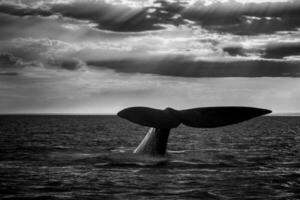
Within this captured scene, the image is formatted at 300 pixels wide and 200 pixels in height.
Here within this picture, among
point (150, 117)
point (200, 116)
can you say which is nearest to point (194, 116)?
point (200, 116)

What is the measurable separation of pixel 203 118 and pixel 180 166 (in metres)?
4.58

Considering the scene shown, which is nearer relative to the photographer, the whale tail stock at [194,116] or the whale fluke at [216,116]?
the whale tail stock at [194,116]

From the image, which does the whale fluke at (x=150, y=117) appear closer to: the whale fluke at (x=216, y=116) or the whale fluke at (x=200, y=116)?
the whale fluke at (x=200, y=116)

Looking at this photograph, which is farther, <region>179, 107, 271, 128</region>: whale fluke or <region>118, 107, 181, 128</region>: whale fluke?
<region>179, 107, 271, 128</region>: whale fluke

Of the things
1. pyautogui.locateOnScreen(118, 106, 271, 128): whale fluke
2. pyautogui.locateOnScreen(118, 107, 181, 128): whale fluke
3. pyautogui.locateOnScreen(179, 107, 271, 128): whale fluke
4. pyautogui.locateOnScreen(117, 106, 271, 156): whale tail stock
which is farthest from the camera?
pyautogui.locateOnScreen(179, 107, 271, 128): whale fluke

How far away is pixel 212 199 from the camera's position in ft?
34.7

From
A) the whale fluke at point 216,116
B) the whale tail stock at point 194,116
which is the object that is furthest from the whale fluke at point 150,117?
the whale fluke at point 216,116

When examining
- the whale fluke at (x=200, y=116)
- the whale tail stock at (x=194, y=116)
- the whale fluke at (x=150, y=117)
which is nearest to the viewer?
the whale fluke at (x=150, y=117)

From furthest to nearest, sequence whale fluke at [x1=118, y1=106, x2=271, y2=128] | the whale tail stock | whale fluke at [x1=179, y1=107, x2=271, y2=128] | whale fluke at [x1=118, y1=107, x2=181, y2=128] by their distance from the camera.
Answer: whale fluke at [x1=179, y1=107, x2=271, y2=128] → whale fluke at [x1=118, y1=106, x2=271, y2=128] → the whale tail stock → whale fluke at [x1=118, y1=107, x2=181, y2=128]

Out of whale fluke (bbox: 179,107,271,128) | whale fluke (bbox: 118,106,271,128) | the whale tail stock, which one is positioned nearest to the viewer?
the whale tail stock

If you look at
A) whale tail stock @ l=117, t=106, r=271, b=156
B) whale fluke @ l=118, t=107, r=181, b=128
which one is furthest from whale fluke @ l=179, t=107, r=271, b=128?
whale fluke @ l=118, t=107, r=181, b=128

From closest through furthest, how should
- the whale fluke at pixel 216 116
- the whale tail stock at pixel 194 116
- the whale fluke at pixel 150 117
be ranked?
the whale fluke at pixel 150 117 < the whale tail stock at pixel 194 116 < the whale fluke at pixel 216 116

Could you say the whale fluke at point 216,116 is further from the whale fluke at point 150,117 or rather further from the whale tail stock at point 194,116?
the whale fluke at point 150,117

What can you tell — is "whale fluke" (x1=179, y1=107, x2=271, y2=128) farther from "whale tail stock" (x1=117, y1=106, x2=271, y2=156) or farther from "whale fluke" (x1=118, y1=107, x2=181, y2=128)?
"whale fluke" (x1=118, y1=107, x2=181, y2=128)
